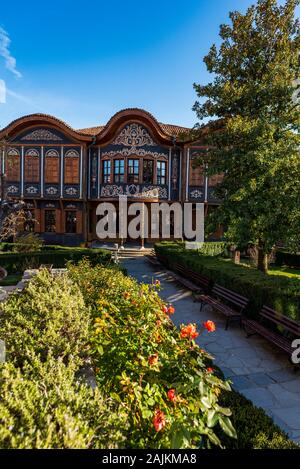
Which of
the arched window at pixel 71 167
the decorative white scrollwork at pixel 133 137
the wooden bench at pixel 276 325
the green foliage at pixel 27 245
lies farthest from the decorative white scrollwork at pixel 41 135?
the wooden bench at pixel 276 325

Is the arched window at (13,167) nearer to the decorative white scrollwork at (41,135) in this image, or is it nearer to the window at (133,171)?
the decorative white scrollwork at (41,135)

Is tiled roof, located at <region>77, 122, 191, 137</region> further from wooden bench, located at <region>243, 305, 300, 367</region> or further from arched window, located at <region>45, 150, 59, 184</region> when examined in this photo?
wooden bench, located at <region>243, 305, 300, 367</region>

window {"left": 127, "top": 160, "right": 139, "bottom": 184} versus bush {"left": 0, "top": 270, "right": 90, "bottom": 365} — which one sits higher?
window {"left": 127, "top": 160, "right": 139, "bottom": 184}

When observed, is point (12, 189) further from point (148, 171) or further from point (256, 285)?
point (256, 285)

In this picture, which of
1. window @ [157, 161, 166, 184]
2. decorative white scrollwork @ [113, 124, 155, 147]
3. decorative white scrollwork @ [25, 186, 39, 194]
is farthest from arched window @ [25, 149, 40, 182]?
window @ [157, 161, 166, 184]

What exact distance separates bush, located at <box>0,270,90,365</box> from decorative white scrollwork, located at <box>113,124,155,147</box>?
17.8m

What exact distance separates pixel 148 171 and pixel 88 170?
14.7 ft

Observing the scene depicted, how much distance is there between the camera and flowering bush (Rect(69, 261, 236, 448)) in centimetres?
196

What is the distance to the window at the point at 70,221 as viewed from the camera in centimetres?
2117

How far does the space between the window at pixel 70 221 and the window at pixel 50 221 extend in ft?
3.24

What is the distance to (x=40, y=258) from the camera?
505 inches

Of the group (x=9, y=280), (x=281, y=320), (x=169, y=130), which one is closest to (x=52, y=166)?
(x=169, y=130)

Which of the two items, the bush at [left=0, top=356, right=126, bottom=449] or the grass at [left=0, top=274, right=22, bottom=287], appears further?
the grass at [left=0, top=274, right=22, bottom=287]
